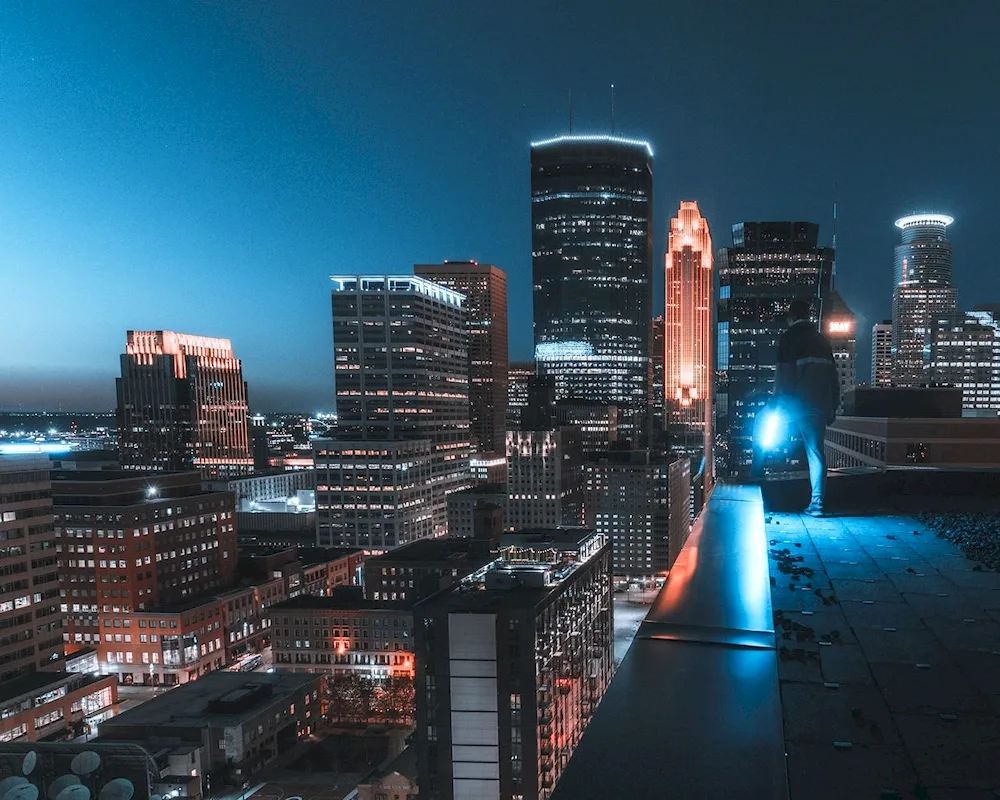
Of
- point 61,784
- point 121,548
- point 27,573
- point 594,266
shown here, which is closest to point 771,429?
point 61,784

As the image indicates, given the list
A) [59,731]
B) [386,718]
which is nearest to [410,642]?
[386,718]

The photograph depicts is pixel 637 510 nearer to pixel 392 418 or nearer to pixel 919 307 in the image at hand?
pixel 392 418

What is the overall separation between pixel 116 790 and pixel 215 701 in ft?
74.6

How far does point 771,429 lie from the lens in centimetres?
1058

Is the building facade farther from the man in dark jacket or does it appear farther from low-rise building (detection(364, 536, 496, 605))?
the man in dark jacket

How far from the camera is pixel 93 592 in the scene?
56.6 metres

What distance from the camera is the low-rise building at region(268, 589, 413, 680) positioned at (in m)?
52.4

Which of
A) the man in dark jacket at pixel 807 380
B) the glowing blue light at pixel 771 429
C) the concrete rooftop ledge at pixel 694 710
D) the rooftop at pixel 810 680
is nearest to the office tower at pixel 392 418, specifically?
the glowing blue light at pixel 771 429

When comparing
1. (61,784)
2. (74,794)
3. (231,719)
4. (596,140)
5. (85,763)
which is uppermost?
(596,140)

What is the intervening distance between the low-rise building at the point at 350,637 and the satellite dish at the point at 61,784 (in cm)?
3446

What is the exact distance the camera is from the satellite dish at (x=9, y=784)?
57.3 ft

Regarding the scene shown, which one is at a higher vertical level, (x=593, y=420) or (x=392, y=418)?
(x=392, y=418)

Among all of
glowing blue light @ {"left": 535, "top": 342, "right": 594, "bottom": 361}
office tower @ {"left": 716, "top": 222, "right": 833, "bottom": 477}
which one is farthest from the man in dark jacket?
glowing blue light @ {"left": 535, "top": 342, "right": 594, "bottom": 361}

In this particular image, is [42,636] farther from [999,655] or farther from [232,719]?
[999,655]
